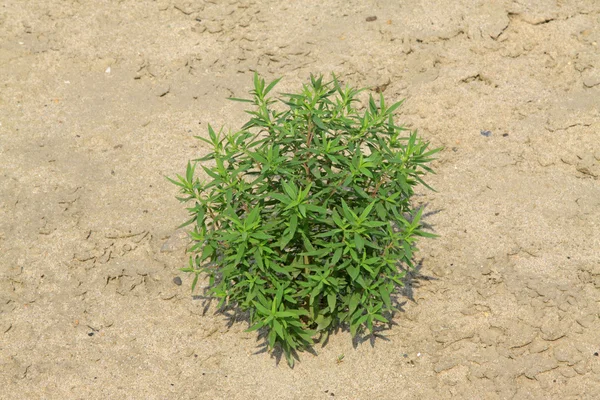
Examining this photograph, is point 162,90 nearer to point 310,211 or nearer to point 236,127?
point 236,127

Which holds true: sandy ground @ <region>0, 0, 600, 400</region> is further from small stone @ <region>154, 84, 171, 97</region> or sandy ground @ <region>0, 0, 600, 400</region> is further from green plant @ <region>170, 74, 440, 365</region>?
green plant @ <region>170, 74, 440, 365</region>

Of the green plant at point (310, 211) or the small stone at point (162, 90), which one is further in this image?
the small stone at point (162, 90)

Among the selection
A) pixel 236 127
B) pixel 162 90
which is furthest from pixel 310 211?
pixel 162 90

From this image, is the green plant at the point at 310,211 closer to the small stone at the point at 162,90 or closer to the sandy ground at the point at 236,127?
Result: the sandy ground at the point at 236,127

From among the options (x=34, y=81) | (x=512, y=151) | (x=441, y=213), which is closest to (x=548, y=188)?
(x=512, y=151)

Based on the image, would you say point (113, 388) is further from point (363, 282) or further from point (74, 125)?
point (74, 125)

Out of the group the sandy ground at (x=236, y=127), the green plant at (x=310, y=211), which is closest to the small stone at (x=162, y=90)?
the sandy ground at (x=236, y=127)
